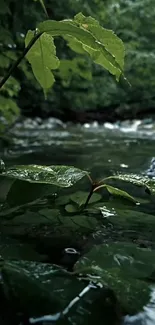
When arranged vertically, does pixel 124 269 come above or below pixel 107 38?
below

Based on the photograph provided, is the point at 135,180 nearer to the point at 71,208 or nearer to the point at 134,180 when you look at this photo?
the point at 134,180

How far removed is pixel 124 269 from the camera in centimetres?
54

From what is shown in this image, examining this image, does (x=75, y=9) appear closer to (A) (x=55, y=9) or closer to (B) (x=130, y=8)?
(A) (x=55, y=9)

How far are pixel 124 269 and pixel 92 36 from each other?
0.27 m

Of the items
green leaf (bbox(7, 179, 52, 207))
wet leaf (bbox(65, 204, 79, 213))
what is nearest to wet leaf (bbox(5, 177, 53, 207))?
green leaf (bbox(7, 179, 52, 207))

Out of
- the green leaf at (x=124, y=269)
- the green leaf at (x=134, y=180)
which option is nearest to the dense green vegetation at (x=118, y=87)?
the green leaf at (x=134, y=180)

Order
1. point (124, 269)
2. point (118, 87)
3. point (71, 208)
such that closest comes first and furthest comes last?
1. point (124, 269)
2. point (71, 208)
3. point (118, 87)

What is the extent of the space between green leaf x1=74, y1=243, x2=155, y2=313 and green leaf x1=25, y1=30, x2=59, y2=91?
0.30 metres

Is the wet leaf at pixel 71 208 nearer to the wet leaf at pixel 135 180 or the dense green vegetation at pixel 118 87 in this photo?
the wet leaf at pixel 135 180

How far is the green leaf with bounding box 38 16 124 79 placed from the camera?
580mm

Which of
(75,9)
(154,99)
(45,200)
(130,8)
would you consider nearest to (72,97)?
(130,8)

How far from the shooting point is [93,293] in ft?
1.60

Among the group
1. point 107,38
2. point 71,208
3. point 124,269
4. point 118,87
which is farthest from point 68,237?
point 118,87

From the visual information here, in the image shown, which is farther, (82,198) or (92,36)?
(82,198)
